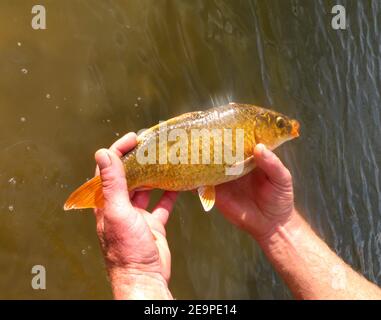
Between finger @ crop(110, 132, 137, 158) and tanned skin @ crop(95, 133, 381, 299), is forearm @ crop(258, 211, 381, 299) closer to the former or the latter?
tanned skin @ crop(95, 133, 381, 299)

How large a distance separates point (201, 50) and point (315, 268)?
2275 millimetres

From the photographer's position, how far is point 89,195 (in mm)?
2723

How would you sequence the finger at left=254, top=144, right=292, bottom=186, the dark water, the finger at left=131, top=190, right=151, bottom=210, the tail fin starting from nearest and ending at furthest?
the tail fin, the finger at left=254, top=144, right=292, bottom=186, the finger at left=131, top=190, right=151, bottom=210, the dark water

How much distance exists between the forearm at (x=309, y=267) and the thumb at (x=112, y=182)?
45.7 inches

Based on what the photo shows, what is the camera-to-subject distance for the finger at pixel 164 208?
3117 millimetres

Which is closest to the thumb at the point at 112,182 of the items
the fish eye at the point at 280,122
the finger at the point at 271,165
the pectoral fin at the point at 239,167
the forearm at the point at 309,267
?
the pectoral fin at the point at 239,167

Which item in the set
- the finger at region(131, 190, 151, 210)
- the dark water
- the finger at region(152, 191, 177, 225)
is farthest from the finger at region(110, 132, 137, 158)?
the dark water

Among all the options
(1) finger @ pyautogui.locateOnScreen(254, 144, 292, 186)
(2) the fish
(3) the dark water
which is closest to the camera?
(2) the fish

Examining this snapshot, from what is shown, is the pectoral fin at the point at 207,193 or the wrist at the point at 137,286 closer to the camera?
the wrist at the point at 137,286

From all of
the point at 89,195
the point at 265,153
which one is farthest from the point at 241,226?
the point at 89,195

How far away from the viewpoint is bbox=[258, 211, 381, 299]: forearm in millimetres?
3178

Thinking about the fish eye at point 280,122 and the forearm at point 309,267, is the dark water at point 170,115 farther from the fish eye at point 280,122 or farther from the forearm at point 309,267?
the fish eye at point 280,122

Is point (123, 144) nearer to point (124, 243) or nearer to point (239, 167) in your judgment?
point (124, 243)

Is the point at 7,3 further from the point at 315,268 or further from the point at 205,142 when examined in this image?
the point at 315,268
